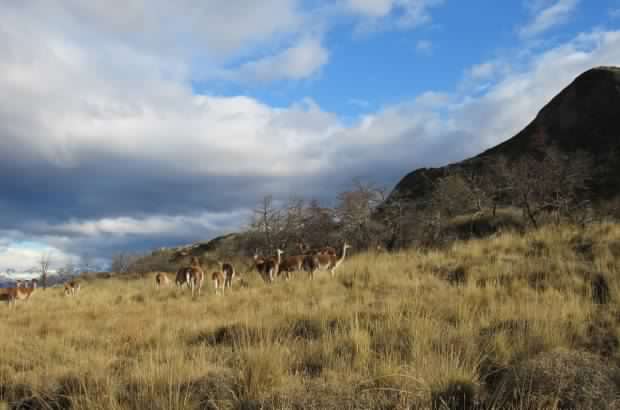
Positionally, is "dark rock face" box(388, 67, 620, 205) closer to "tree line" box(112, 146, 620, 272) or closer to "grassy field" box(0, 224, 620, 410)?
"tree line" box(112, 146, 620, 272)

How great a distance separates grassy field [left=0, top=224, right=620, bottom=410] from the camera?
388 cm

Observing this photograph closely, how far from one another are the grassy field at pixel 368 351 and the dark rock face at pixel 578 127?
206 ft

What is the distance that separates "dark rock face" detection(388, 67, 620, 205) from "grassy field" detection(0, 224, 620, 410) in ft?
206

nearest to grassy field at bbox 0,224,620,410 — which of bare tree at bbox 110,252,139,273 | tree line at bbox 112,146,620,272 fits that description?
tree line at bbox 112,146,620,272

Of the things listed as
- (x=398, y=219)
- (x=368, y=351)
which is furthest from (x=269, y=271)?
(x=398, y=219)

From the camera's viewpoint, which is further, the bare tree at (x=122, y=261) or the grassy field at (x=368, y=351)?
the bare tree at (x=122, y=261)

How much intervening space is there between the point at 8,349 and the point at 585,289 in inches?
427

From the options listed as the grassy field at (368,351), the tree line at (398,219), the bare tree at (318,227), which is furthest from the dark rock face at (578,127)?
the grassy field at (368,351)

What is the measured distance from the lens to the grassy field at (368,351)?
3875mm

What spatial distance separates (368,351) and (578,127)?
83.7 m

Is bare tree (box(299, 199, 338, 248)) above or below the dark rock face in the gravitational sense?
below

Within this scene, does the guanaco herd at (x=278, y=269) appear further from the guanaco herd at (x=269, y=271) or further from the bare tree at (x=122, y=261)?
the bare tree at (x=122, y=261)

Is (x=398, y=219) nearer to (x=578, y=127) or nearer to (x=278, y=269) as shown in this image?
(x=278, y=269)

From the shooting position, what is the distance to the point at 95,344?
7242 mm
